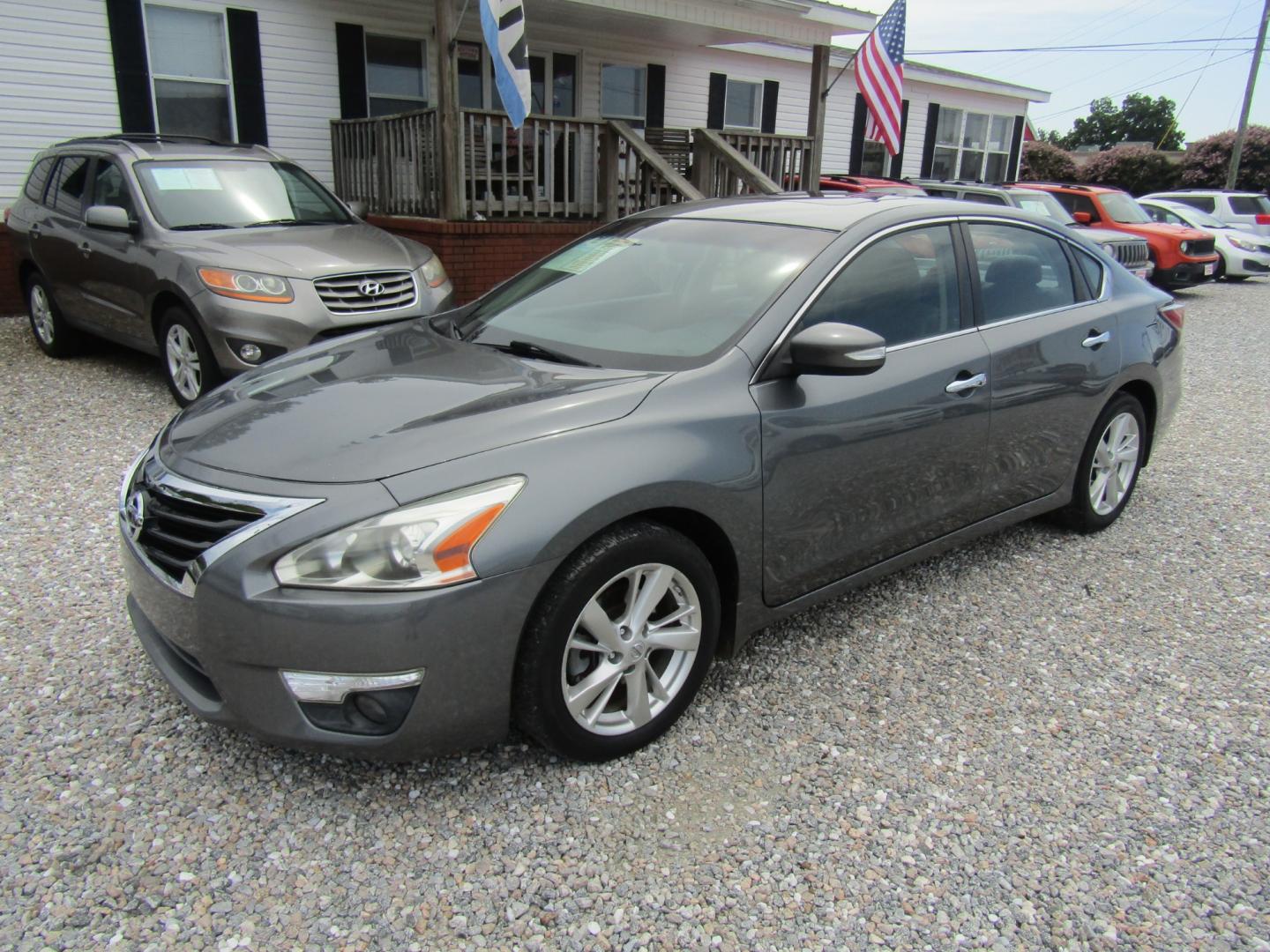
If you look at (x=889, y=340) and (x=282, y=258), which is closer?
(x=889, y=340)

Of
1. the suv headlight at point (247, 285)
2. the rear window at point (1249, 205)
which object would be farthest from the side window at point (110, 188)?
the rear window at point (1249, 205)

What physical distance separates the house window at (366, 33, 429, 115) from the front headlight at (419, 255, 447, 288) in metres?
4.82

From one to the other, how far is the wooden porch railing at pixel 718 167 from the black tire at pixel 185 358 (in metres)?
6.45

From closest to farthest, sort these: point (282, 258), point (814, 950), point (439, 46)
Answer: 1. point (814, 950)
2. point (282, 258)
3. point (439, 46)

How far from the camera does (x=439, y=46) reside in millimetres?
8516

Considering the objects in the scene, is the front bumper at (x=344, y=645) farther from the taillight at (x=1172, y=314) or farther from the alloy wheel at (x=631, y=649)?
the taillight at (x=1172, y=314)

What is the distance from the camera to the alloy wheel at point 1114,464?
4.39m

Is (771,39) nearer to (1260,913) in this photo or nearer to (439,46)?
(439,46)

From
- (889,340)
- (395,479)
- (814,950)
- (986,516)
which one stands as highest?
(889,340)

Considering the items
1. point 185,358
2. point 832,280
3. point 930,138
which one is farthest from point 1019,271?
point 930,138

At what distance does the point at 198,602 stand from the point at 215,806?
0.59 metres

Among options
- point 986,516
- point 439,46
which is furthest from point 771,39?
point 986,516

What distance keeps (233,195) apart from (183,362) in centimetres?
150

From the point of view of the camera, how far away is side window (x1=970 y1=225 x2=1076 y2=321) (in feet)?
12.3
